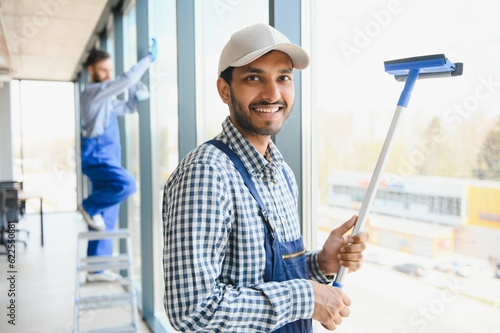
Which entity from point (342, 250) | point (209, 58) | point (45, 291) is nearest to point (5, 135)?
point (45, 291)

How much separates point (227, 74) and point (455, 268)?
694mm

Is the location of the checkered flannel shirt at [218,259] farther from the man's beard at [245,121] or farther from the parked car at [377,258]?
the parked car at [377,258]

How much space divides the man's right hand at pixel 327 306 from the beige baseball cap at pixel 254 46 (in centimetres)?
52

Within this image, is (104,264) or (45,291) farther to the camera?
(45,291)

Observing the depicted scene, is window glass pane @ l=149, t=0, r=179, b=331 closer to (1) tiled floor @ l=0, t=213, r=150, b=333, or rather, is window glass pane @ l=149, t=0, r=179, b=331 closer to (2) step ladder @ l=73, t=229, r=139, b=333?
(2) step ladder @ l=73, t=229, r=139, b=333

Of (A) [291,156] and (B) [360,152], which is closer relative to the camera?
(B) [360,152]

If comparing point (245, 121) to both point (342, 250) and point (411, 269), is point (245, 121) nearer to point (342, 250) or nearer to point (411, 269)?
point (342, 250)

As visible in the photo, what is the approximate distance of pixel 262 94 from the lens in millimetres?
1038

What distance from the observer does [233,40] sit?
1041 mm

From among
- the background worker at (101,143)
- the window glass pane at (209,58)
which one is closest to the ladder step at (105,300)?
the background worker at (101,143)

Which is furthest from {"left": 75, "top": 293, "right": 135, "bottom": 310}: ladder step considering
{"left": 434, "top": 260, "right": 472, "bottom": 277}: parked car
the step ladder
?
{"left": 434, "top": 260, "right": 472, "bottom": 277}: parked car

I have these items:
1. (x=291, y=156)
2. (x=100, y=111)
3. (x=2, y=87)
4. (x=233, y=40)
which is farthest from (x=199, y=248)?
(x=2, y=87)

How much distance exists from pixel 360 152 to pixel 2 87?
9512 mm

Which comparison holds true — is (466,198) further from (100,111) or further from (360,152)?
(100,111)
